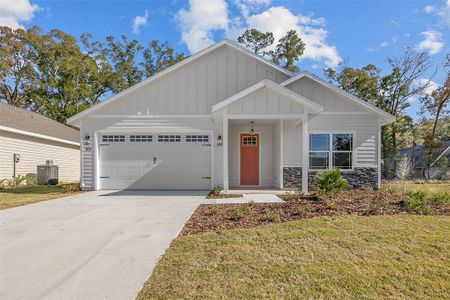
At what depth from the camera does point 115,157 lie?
39.9ft

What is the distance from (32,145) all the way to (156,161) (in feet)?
28.0

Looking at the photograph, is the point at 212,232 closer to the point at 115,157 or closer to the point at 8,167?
the point at 115,157

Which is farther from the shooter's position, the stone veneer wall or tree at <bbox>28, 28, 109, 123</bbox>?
tree at <bbox>28, 28, 109, 123</bbox>

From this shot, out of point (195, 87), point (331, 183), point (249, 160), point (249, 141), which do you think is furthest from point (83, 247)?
point (249, 141)

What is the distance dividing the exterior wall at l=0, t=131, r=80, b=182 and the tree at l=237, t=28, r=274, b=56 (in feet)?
59.7

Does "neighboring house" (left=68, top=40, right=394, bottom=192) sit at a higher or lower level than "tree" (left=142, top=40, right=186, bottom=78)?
lower

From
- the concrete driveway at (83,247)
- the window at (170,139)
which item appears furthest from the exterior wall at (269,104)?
the concrete driveway at (83,247)

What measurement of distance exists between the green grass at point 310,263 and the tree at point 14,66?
2899cm

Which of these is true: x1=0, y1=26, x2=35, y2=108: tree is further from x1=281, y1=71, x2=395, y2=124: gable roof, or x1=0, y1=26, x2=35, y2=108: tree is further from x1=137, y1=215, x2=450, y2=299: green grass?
x1=137, y1=215, x2=450, y2=299: green grass

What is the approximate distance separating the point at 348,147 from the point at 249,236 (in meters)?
8.29

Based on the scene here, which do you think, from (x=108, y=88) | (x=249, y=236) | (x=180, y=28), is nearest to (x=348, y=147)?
(x=249, y=236)

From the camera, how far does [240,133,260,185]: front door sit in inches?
502

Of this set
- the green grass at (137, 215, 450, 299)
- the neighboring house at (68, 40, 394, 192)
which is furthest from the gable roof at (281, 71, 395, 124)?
the green grass at (137, 215, 450, 299)

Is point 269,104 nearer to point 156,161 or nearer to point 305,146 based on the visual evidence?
point 305,146
